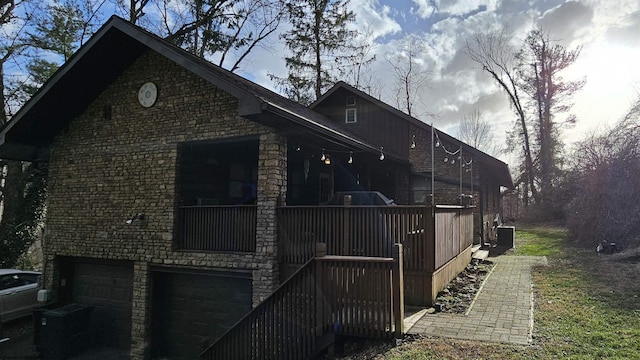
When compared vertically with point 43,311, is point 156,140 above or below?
above

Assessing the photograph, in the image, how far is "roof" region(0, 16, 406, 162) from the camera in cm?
776

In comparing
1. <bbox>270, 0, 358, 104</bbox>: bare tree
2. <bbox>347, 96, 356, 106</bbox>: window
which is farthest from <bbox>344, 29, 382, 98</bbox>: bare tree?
<bbox>347, 96, 356, 106</bbox>: window

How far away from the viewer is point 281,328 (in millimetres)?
5949

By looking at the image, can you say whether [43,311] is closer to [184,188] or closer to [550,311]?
Result: [184,188]

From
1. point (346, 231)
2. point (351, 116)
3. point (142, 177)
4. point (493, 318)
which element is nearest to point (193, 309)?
point (142, 177)

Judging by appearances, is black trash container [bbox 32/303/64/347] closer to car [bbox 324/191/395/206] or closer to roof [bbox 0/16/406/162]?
roof [bbox 0/16/406/162]

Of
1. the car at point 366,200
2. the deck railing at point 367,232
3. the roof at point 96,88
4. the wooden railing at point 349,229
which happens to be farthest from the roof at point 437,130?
the wooden railing at point 349,229

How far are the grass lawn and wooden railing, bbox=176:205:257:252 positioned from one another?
399 cm

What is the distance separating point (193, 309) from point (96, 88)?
623 cm

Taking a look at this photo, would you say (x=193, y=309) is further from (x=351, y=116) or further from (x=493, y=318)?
(x=351, y=116)

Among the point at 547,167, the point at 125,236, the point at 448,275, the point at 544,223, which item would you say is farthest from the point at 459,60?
the point at 125,236

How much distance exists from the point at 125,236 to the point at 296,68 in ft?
51.7

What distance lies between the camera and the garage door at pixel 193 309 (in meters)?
8.47

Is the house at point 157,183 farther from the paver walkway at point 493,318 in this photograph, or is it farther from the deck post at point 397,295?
the deck post at point 397,295
